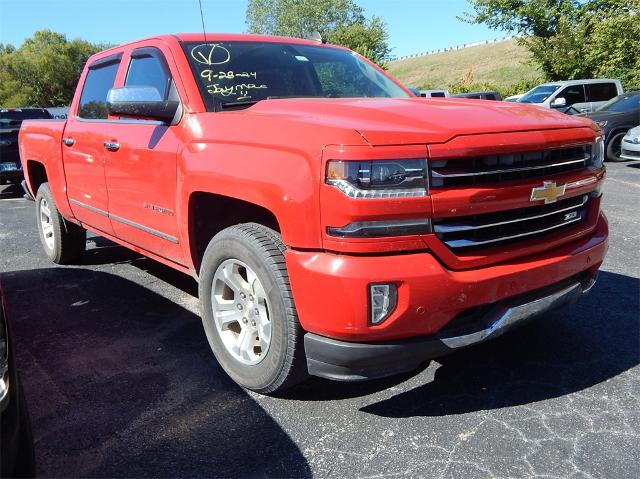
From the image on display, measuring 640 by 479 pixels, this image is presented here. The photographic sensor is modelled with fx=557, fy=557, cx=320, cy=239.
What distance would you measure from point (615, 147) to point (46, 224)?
38.0ft

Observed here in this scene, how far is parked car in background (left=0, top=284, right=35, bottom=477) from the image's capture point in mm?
1719

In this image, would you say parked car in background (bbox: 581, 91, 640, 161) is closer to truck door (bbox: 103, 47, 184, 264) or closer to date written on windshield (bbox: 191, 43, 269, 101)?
date written on windshield (bbox: 191, 43, 269, 101)

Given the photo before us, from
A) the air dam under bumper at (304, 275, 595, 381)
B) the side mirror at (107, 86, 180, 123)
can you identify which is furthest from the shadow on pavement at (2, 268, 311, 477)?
the side mirror at (107, 86, 180, 123)

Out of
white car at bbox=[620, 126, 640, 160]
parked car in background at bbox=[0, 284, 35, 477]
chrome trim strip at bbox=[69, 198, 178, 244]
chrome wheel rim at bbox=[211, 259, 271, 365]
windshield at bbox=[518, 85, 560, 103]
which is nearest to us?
parked car in background at bbox=[0, 284, 35, 477]

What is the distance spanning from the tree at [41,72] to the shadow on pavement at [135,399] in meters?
41.7

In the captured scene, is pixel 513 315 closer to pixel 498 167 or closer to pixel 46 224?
pixel 498 167

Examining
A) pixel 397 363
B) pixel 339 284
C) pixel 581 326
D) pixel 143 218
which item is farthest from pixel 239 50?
pixel 581 326

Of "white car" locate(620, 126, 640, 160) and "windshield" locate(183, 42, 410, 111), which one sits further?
"white car" locate(620, 126, 640, 160)

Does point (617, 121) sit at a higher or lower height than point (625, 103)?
lower

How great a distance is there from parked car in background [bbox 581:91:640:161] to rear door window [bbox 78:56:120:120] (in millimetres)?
10826

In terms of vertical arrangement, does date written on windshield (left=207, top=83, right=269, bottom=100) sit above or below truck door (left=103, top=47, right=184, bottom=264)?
above

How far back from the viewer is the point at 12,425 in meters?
1.80

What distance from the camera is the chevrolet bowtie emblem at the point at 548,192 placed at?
Answer: 2.55m

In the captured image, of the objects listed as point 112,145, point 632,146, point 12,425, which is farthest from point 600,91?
point 12,425
